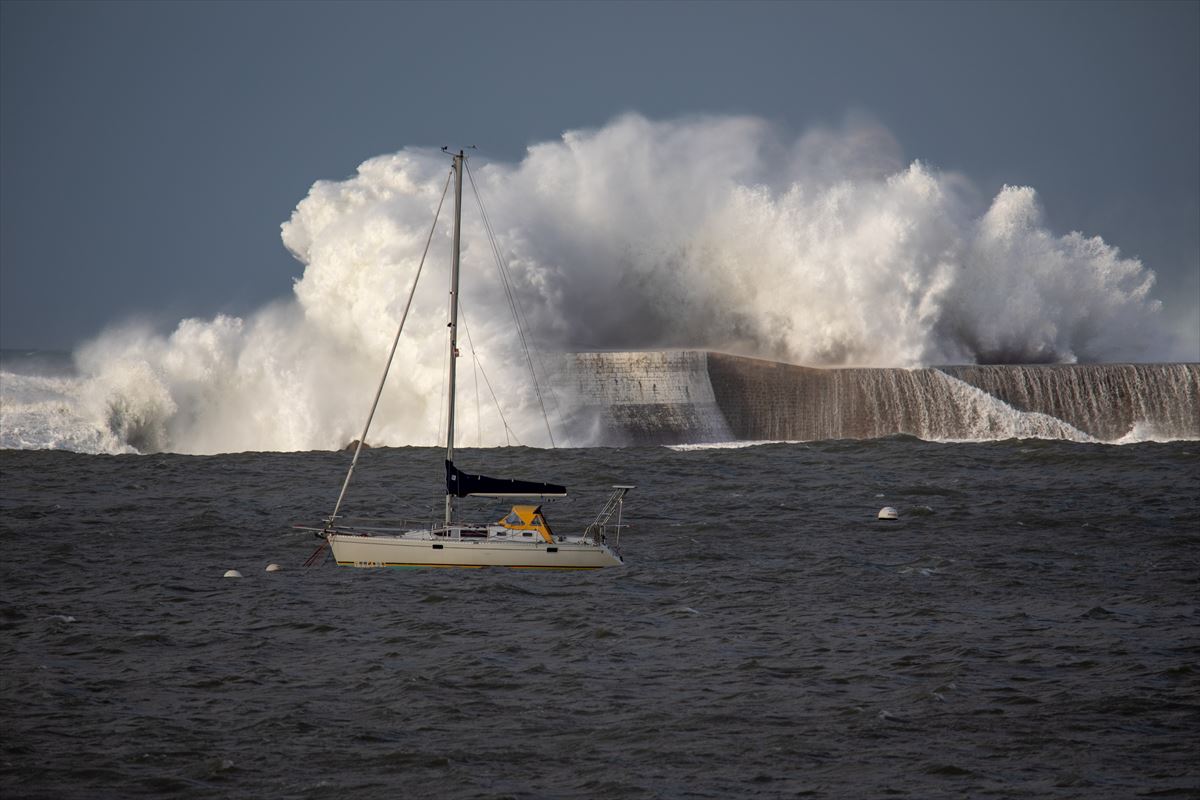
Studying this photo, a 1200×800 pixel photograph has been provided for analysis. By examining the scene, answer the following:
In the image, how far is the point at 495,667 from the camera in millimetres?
13875

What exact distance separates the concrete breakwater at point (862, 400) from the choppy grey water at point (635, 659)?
14.4m

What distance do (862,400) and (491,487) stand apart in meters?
25.5

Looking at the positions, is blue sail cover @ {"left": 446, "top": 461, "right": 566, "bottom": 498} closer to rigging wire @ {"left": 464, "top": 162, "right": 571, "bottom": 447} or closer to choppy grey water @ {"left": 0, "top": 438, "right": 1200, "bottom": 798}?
choppy grey water @ {"left": 0, "top": 438, "right": 1200, "bottom": 798}

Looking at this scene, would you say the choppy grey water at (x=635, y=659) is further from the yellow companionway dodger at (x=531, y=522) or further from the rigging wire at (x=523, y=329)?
the rigging wire at (x=523, y=329)

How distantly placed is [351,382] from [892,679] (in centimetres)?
3302

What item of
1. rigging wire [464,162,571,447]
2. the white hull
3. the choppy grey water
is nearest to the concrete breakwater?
rigging wire [464,162,571,447]

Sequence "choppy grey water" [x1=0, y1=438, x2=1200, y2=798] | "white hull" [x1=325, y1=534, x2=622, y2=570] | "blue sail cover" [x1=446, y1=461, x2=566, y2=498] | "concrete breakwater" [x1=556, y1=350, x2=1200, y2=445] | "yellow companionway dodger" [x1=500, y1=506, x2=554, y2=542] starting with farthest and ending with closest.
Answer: "concrete breakwater" [x1=556, y1=350, x2=1200, y2=445] → "blue sail cover" [x1=446, y1=461, x2=566, y2=498] → "yellow companionway dodger" [x1=500, y1=506, x2=554, y2=542] → "white hull" [x1=325, y1=534, x2=622, y2=570] → "choppy grey water" [x1=0, y1=438, x2=1200, y2=798]

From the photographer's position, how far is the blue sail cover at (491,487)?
1970 centimetres

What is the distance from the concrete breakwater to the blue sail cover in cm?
2002

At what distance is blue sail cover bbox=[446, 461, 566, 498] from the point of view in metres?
19.7

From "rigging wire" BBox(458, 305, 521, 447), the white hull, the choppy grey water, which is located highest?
"rigging wire" BBox(458, 305, 521, 447)

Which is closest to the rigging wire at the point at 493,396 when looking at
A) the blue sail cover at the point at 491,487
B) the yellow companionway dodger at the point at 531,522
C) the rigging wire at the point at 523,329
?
the rigging wire at the point at 523,329

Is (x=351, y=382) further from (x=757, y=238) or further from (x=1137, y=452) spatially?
(x=1137, y=452)

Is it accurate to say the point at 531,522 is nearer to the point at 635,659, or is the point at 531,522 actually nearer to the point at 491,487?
the point at 491,487
